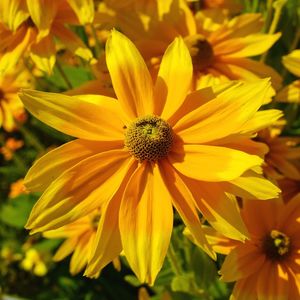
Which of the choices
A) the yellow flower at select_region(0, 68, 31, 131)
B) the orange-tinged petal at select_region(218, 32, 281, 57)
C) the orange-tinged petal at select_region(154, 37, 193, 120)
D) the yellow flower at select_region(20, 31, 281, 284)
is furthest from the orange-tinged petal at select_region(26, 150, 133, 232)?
the yellow flower at select_region(0, 68, 31, 131)

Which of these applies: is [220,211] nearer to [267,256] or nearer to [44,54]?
[267,256]

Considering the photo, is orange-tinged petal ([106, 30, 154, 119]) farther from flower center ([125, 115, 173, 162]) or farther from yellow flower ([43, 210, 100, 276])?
yellow flower ([43, 210, 100, 276])

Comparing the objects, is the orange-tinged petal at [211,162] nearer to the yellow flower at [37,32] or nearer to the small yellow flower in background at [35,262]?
the yellow flower at [37,32]

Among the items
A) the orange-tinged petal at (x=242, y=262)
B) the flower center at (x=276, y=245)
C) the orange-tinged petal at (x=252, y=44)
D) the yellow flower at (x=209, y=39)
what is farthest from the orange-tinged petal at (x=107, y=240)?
the orange-tinged petal at (x=252, y=44)

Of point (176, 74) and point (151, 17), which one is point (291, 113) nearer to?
point (151, 17)

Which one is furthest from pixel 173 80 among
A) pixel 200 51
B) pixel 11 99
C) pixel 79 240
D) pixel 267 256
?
pixel 11 99

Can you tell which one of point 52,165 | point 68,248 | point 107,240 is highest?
point 52,165
